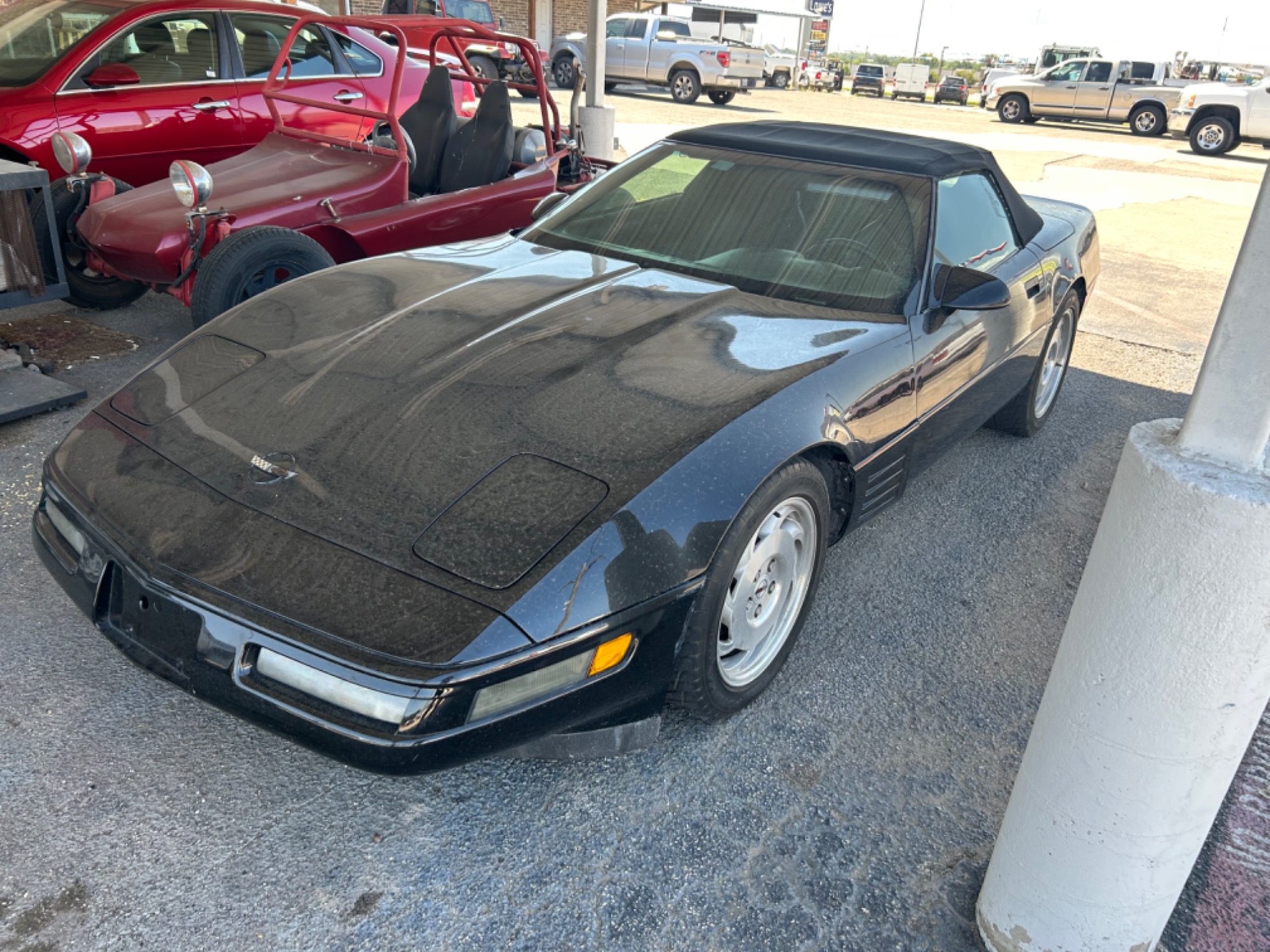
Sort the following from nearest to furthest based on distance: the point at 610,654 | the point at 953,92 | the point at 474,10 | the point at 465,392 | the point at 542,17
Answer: the point at 610,654
the point at 465,392
the point at 474,10
the point at 542,17
the point at 953,92

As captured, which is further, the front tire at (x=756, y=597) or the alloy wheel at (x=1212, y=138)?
the alloy wheel at (x=1212, y=138)

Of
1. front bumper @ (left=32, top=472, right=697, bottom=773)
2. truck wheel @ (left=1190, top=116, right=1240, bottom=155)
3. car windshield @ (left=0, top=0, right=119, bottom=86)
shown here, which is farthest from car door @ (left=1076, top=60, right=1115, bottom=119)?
front bumper @ (left=32, top=472, right=697, bottom=773)

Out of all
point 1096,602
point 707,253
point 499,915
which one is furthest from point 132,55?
point 1096,602

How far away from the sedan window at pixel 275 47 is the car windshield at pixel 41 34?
753mm

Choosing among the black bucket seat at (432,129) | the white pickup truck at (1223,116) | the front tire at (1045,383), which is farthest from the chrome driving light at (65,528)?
the white pickup truck at (1223,116)

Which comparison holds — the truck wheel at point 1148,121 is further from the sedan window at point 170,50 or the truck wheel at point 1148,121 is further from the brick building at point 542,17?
the sedan window at point 170,50

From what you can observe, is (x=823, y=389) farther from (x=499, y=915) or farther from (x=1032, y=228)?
(x=1032, y=228)

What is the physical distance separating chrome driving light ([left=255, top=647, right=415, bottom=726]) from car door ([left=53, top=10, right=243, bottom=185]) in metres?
5.10

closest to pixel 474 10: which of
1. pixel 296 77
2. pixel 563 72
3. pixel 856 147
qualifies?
pixel 563 72

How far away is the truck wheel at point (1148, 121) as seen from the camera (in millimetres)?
21953

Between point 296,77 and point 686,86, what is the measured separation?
1662 cm

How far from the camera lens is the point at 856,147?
3443 millimetres

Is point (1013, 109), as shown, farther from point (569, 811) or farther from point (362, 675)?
point (362, 675)

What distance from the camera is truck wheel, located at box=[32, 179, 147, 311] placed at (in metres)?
5.03
